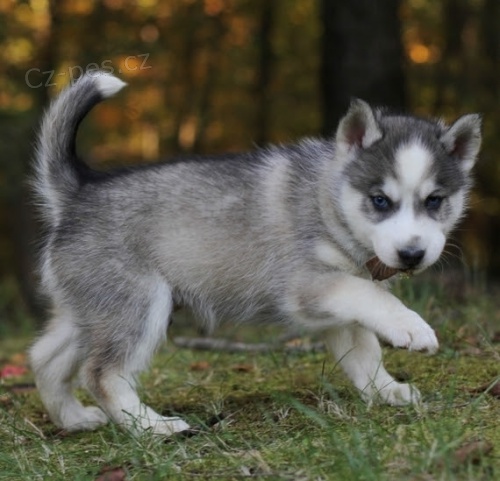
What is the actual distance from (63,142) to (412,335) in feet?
6.21

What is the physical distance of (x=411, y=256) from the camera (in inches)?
136

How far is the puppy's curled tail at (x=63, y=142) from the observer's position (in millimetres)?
4129

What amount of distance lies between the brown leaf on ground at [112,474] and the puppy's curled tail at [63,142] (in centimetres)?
150

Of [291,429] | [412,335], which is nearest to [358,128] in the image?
[412,335]

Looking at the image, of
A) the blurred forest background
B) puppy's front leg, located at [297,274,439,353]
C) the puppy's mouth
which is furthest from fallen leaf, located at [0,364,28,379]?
the blurred forest background

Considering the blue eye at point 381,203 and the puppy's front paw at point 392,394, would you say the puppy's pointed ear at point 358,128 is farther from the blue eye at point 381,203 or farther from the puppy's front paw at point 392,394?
the puppy's front paw at point 392,394

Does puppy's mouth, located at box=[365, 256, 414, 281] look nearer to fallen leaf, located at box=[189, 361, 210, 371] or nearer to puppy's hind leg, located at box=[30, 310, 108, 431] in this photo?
puppy's hind leg, located at box=[30, 310, 108, 431]

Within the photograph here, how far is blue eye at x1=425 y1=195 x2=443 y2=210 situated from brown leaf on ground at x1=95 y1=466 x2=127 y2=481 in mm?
1547

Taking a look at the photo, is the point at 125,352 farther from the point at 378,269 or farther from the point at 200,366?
the point at 200,366

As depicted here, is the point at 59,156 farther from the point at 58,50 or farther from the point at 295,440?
the point at 58,50

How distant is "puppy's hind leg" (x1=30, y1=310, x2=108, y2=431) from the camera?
423cm

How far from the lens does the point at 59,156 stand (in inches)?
169

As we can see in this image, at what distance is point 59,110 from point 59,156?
0.23 meters

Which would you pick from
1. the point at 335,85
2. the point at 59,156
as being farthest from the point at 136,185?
the point at 335,85
